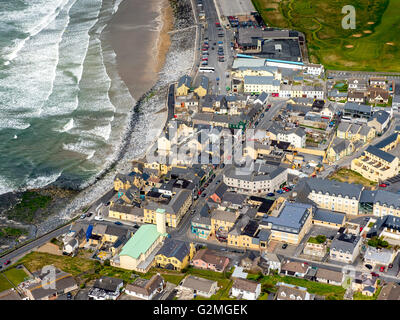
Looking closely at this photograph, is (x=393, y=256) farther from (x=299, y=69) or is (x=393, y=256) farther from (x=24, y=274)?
(x=299, y=69)

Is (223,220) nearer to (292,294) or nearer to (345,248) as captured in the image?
(345,248)

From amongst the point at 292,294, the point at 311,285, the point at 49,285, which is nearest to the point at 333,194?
the point at 311,285

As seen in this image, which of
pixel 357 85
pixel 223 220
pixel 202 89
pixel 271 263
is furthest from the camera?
pixel 357 85

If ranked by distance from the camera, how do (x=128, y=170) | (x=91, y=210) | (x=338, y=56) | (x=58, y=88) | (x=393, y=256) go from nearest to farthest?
(x=393, y=256) < (x=91, y=210) < (x=128, y=170) < (x=58, y=88) < (x=338, y=56)

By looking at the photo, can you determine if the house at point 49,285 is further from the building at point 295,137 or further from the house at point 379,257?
the building at point 295,137

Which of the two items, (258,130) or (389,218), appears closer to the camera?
(389,218)

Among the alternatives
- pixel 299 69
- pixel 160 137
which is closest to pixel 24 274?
pixel 160 137

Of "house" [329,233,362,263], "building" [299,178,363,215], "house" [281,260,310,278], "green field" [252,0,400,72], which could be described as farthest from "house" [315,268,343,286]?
"green field" [252,0,400,72]
